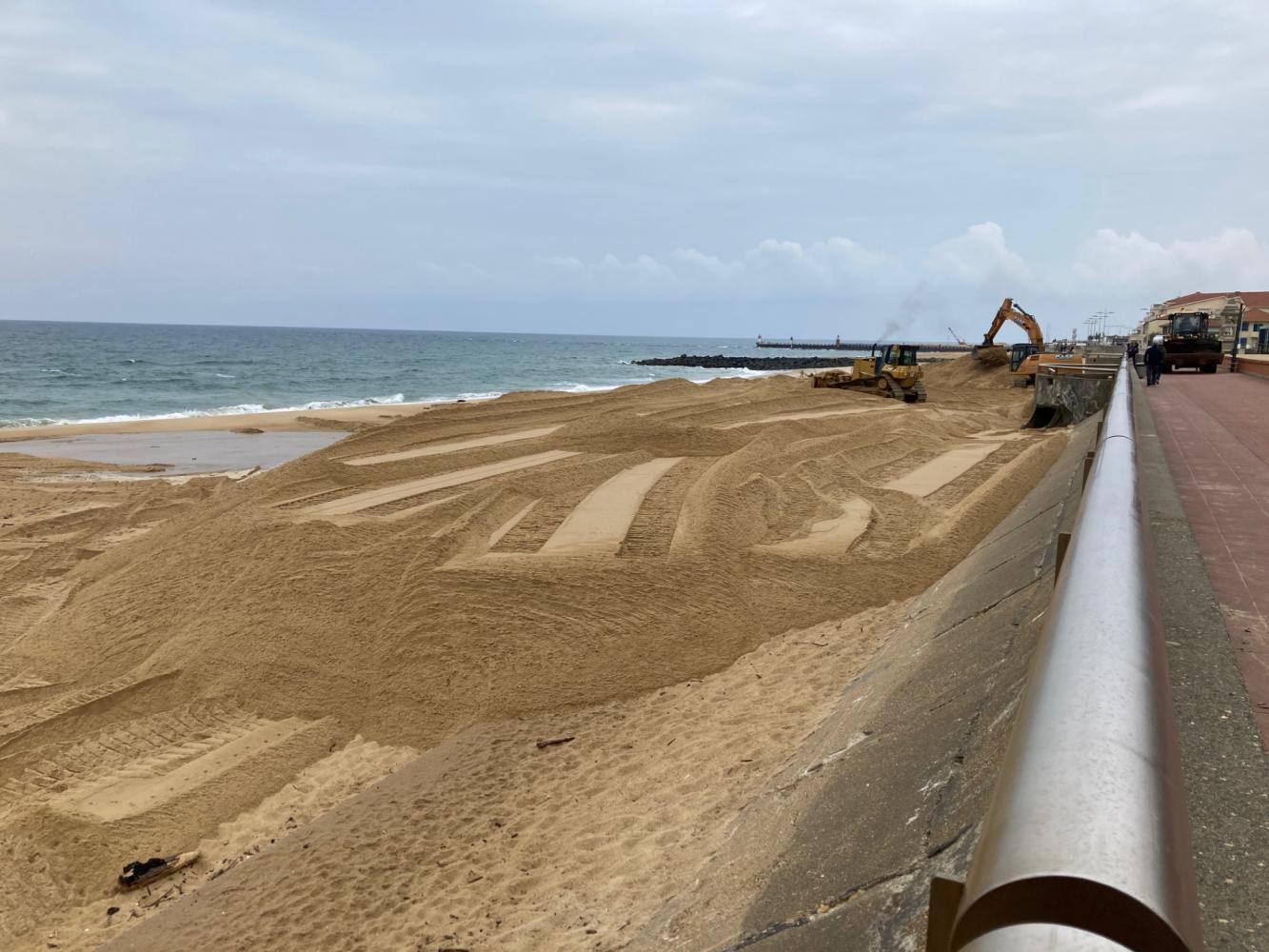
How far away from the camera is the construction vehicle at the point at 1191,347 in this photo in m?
29.6

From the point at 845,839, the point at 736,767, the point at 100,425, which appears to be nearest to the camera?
the point at 845,839

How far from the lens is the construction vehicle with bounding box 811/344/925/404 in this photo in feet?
105

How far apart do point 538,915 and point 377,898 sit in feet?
3.61

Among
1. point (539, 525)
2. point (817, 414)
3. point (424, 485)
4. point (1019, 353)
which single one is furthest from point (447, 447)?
point (1019, 353)

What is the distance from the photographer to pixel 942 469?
54.1 ft

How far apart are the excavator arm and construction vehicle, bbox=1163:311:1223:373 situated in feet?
27.1

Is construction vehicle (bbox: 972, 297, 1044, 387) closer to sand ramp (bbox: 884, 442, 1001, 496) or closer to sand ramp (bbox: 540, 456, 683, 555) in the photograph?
sand ramp (bbox: 884, 442, 1001, 496)

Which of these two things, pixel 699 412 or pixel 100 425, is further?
pixel 100 425

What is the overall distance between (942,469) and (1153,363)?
9919 mm

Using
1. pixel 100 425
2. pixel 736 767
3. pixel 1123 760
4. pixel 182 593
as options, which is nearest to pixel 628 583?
pixel 736 767

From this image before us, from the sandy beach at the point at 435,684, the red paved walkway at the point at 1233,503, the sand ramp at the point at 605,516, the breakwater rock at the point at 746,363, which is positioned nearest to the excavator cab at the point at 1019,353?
the red paved walkway at the point at 1233,503

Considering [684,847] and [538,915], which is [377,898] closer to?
[538,915]

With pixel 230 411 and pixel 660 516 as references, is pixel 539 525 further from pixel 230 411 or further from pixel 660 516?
pixel 230 411

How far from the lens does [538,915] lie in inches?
188
